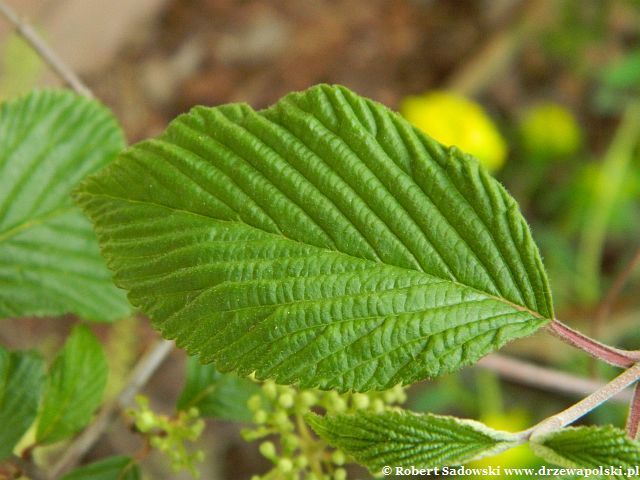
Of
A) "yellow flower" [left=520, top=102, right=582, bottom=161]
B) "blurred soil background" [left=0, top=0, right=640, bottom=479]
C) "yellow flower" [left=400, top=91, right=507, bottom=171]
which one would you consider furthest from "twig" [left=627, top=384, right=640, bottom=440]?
"yellow flower" [left=520, top=102, right=582, bottom=161]

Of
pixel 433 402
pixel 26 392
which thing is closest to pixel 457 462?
pixel 26 392

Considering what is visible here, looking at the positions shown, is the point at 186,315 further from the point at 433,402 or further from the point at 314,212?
the point at 433,402

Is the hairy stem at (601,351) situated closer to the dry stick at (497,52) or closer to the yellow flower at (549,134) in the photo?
the yellow flower at (549,134)

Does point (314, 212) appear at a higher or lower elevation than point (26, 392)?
higher

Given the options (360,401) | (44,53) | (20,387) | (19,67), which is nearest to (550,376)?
(360,401)

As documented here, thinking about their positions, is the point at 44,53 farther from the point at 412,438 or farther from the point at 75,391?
the point at 412,438
